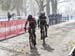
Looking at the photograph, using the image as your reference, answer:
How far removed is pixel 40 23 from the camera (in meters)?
16.0

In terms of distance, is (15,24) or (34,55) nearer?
(34,55)

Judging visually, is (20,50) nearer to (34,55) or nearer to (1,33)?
(34,55)

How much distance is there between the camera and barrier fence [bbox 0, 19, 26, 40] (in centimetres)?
1858

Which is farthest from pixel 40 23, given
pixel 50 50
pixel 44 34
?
pixel 50 50

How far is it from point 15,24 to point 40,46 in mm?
6646

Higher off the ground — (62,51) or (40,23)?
(40,23)

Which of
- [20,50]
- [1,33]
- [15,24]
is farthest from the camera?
[15,24]

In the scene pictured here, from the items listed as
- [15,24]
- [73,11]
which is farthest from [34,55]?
[73,11]

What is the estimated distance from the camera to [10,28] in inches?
800

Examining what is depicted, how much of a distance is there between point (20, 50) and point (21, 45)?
5.56ft

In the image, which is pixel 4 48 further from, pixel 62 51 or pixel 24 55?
pixel 62 51

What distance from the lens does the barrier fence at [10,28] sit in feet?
61.0

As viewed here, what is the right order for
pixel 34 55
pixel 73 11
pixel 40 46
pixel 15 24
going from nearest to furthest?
pixel 34 55 < pixel 40 46 < pixel 15 24 < pixel 73 11

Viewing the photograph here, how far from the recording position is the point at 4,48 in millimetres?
14953
